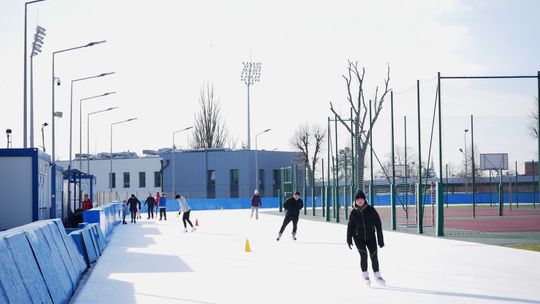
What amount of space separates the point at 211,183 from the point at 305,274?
2792 inches

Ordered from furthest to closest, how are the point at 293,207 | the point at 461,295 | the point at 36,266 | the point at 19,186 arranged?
1. the point at 293,207
2. the point at 19,186
3. the point at 461,295
4. the point at 36,266

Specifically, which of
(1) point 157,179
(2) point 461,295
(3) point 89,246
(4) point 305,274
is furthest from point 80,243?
(1) point 157,179

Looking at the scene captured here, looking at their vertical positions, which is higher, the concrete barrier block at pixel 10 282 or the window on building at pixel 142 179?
the window on building at pixel 142 179

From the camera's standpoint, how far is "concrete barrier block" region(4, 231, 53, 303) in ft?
28.5

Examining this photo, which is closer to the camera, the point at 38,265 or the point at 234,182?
the point at 38,265

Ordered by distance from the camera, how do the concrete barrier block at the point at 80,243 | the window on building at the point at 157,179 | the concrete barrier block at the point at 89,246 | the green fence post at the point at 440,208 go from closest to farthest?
the concrete barrier block at the point at 80,243, the concrete barrier block at the point at 89,246, the green fence post at the point at 440,208, the window on building at the point at 157,179

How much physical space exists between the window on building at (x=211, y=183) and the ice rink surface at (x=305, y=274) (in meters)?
60.4

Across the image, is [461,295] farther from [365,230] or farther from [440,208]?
[440,208]

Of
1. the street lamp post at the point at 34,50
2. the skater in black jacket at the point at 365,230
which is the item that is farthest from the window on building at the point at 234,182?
the skater in black jacket at the point at 365,230

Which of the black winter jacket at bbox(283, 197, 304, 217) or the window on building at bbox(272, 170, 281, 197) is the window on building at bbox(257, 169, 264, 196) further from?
the black winter jacket at bbox(283, 197, 304, 217)

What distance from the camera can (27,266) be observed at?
362 inches

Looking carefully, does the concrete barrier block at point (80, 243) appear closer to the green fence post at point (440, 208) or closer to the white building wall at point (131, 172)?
the green fence post at point (440, 208)

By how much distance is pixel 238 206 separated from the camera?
241ft

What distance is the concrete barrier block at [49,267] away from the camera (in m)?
10.2
